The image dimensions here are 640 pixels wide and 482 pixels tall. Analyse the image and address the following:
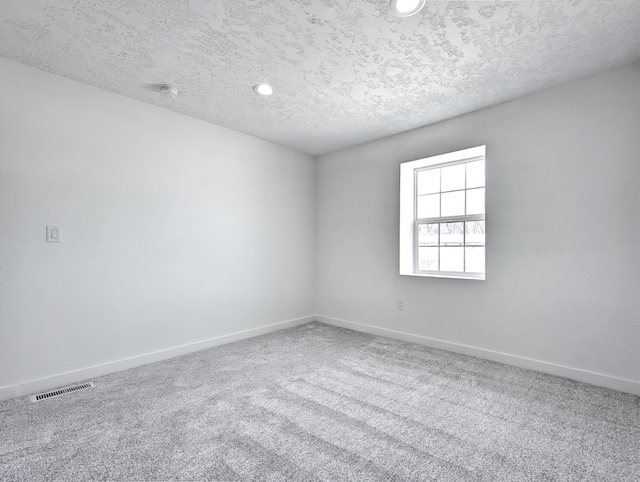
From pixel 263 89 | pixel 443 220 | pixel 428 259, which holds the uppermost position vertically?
pixel 263 89

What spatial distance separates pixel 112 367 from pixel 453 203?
142 inches

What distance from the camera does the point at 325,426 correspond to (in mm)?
1854

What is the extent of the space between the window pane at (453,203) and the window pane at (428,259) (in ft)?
1.46

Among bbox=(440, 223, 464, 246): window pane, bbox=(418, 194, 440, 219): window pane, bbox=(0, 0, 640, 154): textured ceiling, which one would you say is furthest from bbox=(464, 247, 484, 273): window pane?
bbox=(0, 0, 640, 154): textured ceiling

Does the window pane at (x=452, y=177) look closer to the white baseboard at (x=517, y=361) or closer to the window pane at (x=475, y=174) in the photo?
the window pane at (x=475, y=174)

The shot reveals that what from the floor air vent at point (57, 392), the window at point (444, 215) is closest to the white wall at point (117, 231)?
the floor air vent at point (57, 392)

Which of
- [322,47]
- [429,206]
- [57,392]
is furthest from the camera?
[429,206]

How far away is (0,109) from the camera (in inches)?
87.8

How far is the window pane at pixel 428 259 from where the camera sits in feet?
11.8

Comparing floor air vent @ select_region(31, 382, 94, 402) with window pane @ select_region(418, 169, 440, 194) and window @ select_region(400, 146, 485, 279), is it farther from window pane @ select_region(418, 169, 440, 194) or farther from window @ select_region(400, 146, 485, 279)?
window pane @ select_region(418, 169, 440, 194)

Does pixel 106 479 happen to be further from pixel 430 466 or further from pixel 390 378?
pixel 390 378

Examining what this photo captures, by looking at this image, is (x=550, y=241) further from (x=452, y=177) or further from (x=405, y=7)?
(x=405, y=7)

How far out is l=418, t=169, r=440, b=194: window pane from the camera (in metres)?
3.62

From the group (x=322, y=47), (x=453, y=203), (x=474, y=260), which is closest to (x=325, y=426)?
(x=474, y=260)
